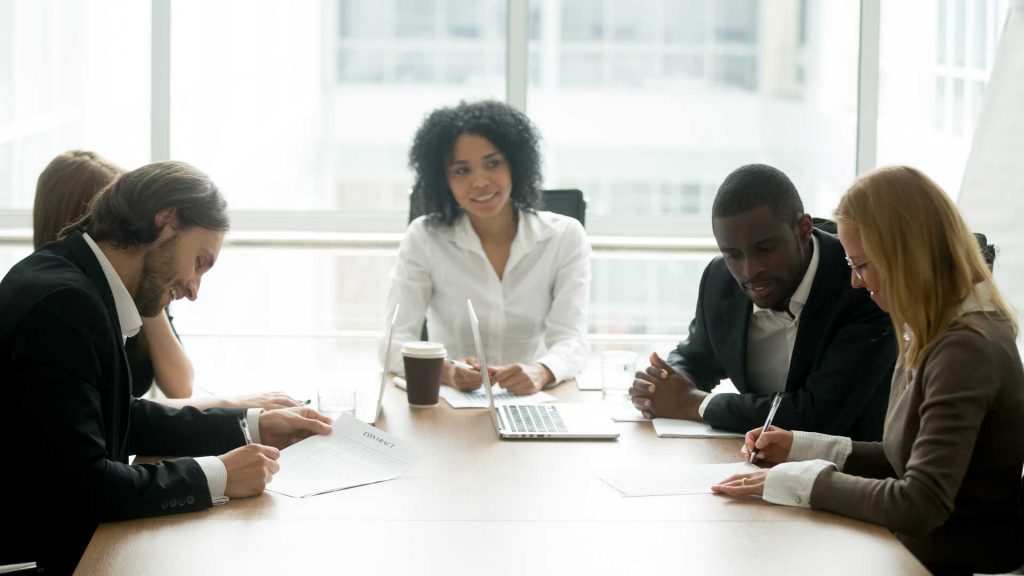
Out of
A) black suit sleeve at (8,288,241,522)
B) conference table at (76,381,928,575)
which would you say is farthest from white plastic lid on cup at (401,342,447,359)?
black suit sleeve at (8,288,241,522)

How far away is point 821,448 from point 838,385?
0.92 ft

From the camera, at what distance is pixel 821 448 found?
6.91 feet

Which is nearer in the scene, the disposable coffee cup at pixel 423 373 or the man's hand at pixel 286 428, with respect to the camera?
the man's hand at pixel 286 428

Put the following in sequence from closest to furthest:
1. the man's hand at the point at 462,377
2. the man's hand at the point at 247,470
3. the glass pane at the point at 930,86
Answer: the man's hand at the point at 247,470 < the man's hand at the point at 462,377 < the glass pane at the point at 930,86

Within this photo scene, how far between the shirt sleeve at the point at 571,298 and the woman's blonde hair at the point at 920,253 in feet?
4.09

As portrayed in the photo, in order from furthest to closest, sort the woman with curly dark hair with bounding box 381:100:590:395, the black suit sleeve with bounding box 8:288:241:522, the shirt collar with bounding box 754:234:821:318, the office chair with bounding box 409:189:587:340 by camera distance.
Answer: the office chair with bounding box 409:189:587:340
the woman with curly dark hair with bounding box 381:100:590:395
the shirt collar with bounding box 754:234:821:318
the black suit sleeve with bounding box 8:288:241:522

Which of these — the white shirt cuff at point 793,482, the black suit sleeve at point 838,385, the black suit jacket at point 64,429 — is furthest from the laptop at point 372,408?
the white shirt cuff at point 793,482

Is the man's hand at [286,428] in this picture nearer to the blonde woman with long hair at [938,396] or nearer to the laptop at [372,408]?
the laptop at [372,408]

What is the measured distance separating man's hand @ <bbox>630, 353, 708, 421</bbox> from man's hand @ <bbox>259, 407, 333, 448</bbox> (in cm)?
68

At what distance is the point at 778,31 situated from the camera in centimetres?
482

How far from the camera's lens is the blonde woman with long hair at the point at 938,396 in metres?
1.82

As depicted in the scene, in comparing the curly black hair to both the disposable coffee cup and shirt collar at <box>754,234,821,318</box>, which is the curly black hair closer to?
the disposable coffee cup

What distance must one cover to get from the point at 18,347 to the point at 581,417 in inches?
45.0

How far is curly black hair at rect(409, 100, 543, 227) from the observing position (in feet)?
11.3
